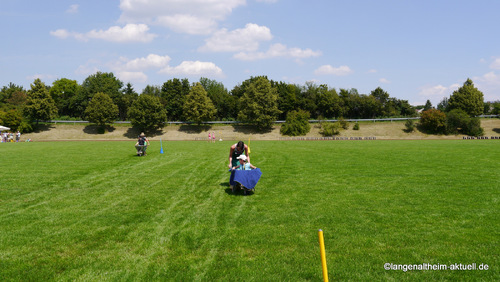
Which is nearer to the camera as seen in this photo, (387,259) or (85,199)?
(387,259)

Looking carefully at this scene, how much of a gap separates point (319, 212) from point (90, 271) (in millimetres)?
5436

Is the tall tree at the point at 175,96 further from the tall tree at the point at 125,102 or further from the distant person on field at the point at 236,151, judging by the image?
the distant person on field at the point at 236,151

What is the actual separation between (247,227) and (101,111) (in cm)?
6781

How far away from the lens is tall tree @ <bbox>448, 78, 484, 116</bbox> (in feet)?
228

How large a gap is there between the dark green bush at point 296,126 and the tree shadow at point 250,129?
3960mm

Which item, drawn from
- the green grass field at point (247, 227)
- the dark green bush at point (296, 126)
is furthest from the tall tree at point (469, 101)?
the green grass field at point (247, 227)

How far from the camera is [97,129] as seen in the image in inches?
2653

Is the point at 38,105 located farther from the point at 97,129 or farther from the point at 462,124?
the point at 462,124

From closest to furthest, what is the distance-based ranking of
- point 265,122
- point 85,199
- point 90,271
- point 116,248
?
point 90,271 → point 116,248 → point 85,199 → point 265,122

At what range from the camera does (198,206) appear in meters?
8.86

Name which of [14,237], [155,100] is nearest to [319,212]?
[14,237]

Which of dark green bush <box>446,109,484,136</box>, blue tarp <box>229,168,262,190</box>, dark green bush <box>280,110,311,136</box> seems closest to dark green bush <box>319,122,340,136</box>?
dark green bush <box>280,110,311,136</box>

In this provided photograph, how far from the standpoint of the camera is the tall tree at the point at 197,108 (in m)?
67.6

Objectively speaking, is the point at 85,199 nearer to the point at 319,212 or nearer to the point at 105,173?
the point at 105,173
